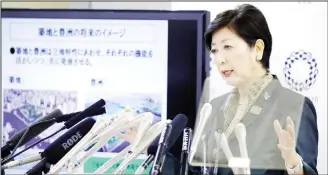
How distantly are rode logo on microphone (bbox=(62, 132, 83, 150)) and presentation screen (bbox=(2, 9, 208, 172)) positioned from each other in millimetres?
31

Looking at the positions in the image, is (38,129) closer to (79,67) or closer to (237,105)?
(79,67)

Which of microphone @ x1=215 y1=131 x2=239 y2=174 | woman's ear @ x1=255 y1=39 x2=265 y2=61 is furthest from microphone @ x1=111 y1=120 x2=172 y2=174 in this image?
woman's ear @ x1=255 y1=39 x2=265 y2=61

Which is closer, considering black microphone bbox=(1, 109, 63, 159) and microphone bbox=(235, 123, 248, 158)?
microphone bbox=(235, 123, 248, 158)

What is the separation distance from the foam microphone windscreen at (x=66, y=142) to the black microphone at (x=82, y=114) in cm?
1

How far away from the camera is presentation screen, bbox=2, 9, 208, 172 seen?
0.97m

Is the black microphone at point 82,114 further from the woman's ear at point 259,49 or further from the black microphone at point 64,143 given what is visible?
the woman's ear at point 259,49

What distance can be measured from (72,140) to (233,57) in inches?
14.5

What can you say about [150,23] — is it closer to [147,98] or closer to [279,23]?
[147,98]

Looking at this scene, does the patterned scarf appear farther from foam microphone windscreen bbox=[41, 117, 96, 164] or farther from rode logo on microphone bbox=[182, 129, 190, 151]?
foam microphone windscreen bbox=[41, 117, 96, 164]

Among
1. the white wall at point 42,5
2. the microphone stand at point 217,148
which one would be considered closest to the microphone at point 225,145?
the microphone stand at point 217,148

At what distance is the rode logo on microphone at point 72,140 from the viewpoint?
0.96 m

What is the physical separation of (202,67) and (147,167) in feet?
0.76

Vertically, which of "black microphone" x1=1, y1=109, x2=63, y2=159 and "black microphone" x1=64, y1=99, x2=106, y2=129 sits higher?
"black microphone" x1=64, y1=99, x2=106, y2=129

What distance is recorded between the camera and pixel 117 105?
99 cm
